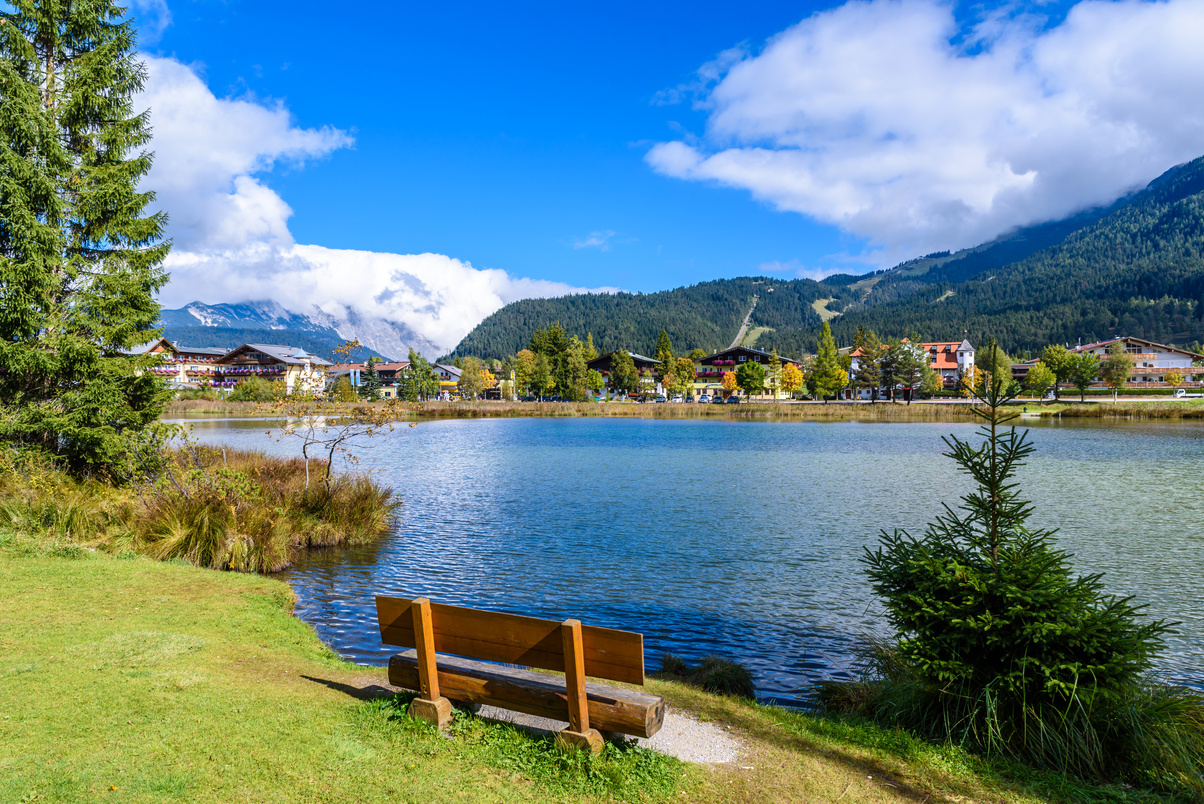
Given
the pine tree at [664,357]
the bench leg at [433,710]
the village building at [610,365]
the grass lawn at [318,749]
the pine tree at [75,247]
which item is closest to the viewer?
the grass lawn at [318,749]

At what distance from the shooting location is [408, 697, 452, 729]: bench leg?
544 cm

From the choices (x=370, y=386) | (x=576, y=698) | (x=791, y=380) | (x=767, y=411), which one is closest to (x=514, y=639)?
(x=576, y=698)

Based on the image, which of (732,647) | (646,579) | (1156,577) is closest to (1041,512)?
(1156,577)

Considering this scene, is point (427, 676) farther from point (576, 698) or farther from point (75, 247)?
point (75, 247)

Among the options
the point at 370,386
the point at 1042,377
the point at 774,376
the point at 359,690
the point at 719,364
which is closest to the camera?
the point at 359,690

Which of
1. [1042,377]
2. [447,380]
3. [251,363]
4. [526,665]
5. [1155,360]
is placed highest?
[251,363]

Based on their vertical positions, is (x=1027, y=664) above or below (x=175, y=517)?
below

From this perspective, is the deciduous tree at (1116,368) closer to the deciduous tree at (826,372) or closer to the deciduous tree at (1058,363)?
the deciduous tree at (1058,363)

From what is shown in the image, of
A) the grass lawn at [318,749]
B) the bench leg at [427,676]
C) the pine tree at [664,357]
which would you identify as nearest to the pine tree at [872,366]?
the pine tree at [664,357]

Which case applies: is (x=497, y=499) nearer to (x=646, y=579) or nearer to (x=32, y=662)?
(x=646, y=579)

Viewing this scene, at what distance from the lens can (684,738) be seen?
586cm

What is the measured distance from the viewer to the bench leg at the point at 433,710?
544cm

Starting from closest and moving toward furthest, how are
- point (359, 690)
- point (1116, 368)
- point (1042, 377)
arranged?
point (359, 690)
point (1116, 368)
point (1042, 377)

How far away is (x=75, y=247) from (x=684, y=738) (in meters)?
20.4
